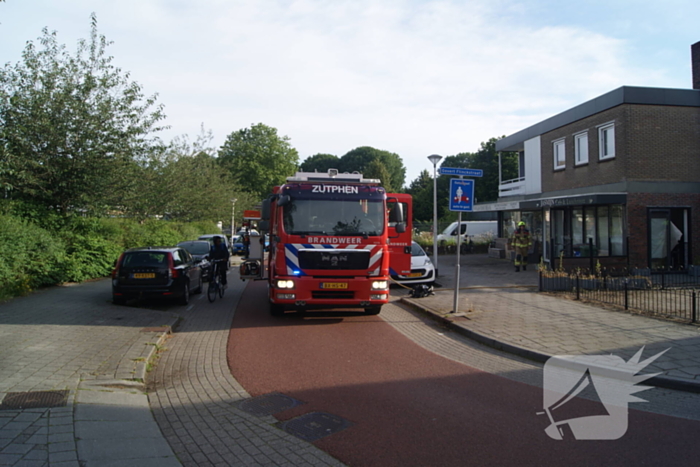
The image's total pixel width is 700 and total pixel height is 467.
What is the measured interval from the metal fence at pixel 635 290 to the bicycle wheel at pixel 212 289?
900cm

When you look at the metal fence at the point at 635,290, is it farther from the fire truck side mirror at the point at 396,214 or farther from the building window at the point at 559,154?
the building window at the point at 559,154

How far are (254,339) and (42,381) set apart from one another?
363 cm

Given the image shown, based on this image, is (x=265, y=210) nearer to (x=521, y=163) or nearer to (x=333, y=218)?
(x=333, y=218)

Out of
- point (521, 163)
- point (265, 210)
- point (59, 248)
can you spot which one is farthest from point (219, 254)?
point (521, 163)

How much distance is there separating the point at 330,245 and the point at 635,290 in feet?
27.4

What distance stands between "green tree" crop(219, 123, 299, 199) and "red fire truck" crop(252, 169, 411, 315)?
5128cm

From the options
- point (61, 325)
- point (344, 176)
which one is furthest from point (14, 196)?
point (344, 176)

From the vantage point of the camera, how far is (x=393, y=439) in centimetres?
458

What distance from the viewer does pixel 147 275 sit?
12.1 meters

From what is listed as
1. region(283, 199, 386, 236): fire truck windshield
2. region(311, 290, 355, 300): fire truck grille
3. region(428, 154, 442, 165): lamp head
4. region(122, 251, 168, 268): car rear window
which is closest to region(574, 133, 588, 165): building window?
region(428, 154, 442, 165): lamp head

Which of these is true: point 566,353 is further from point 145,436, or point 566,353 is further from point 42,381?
point 42,381

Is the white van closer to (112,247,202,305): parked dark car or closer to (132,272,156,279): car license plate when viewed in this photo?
(112,247,202,305): parked dark car

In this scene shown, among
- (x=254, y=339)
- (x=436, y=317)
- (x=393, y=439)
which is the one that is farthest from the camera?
(x=436, y=317)

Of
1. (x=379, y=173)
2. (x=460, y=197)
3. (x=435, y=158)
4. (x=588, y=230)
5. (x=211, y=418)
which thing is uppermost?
(x=379, y=173)
